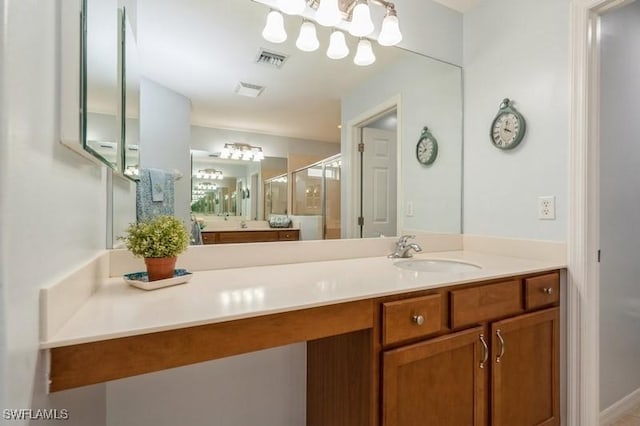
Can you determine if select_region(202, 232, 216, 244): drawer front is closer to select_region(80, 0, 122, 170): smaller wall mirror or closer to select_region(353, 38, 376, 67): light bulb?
select_region(80, 0, 122, 170): smaller wall mirror

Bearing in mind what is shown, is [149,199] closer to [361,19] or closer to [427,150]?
[361,19]

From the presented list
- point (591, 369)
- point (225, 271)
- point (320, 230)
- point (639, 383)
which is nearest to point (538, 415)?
point (591, 369)

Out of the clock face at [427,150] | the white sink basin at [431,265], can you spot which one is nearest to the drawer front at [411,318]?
the white sink basin at [431,265]

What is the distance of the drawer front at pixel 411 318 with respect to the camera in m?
1.00

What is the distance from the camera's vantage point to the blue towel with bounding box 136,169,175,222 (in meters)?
1.26

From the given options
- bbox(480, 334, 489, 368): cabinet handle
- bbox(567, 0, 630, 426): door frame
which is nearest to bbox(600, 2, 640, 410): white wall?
bbox(567, 0, 630, 426): door frame

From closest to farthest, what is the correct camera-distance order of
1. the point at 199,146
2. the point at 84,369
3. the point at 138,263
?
1. the point at 84,369
2. the point at 138,263
3. the point at 199,146

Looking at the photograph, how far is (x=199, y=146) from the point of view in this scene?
1422 millimetres

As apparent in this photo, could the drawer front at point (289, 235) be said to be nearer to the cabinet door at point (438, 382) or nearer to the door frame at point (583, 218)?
the cabinet door at point (438, 382)

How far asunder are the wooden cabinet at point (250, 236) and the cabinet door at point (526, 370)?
3.17 ft

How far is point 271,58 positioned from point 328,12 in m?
0.34

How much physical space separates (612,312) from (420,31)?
195 centimetres

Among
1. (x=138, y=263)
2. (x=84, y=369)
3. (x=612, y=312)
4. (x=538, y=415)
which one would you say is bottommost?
(x=538, y=415)

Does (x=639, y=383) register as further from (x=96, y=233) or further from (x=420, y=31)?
(x=96, y=233)
